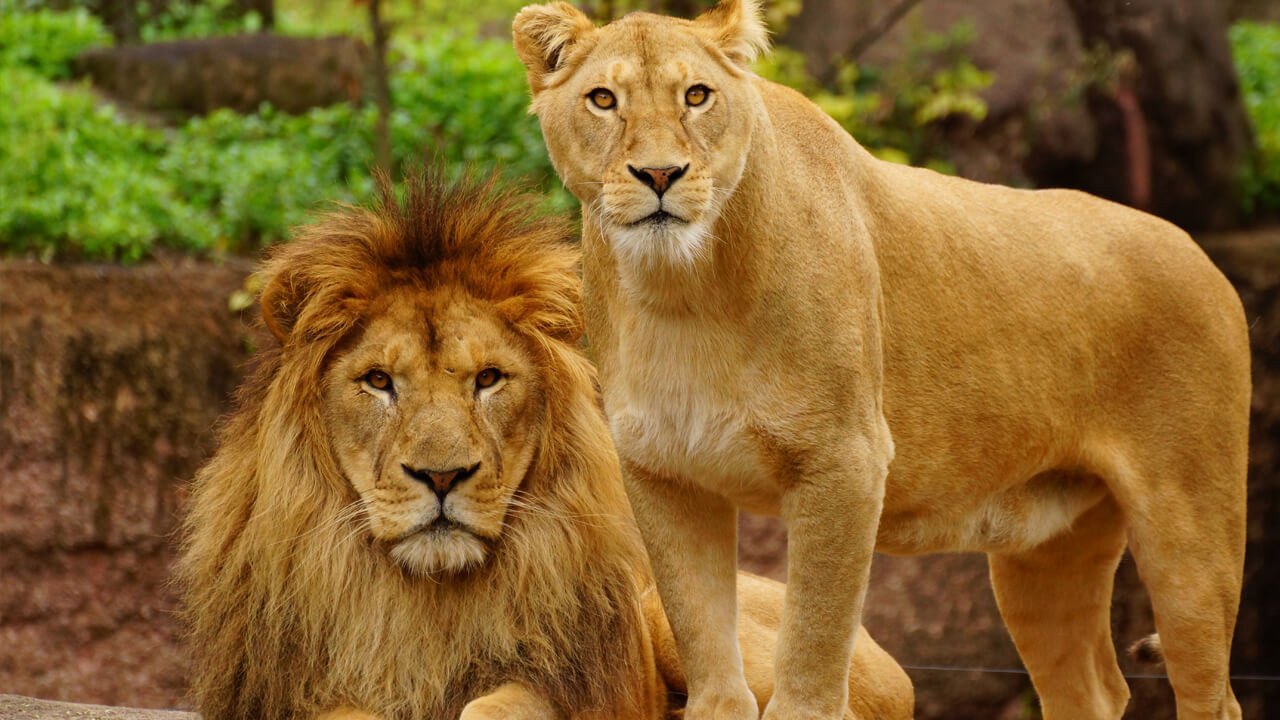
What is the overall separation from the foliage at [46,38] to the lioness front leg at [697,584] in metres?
6.52

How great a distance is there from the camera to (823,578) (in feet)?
9.22

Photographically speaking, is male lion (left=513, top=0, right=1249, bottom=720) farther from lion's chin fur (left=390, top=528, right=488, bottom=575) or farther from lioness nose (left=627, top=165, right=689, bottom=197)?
lion's chin fur (left=390, top=528, right=488, bottom=575)

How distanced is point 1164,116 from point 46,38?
20.2 ft

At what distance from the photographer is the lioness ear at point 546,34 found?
276 centimetres

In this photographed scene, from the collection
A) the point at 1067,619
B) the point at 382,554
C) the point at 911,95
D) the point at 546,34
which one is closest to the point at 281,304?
the point at 382,554

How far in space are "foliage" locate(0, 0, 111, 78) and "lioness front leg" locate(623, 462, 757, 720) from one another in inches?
257

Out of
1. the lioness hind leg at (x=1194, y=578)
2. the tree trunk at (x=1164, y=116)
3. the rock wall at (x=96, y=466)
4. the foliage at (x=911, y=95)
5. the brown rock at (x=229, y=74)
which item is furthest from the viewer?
the brown rock at (x=229, y=74)

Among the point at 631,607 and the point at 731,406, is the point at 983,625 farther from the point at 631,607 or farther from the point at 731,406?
the point at 731,406

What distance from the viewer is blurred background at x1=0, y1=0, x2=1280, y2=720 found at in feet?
19.4

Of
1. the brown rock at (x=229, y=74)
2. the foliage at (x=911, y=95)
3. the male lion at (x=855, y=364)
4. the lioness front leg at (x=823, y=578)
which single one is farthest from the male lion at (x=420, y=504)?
the brown rock at (x=229, y=74)

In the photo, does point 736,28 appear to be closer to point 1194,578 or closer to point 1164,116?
point 1194,578

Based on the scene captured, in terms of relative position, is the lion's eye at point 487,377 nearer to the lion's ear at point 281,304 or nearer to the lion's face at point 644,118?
the lion's ear at point 281,304

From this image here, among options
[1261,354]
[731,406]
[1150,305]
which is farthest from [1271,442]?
[731,406]

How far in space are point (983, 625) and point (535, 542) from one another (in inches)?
152
